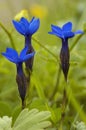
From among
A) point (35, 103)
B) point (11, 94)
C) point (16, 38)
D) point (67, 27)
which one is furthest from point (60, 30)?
point (11, 94)

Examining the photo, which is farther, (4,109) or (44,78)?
(44,78)

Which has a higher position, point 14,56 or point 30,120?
point 14,56

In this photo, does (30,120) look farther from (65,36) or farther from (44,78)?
(44,78)

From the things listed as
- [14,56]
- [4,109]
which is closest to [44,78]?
[4,109]

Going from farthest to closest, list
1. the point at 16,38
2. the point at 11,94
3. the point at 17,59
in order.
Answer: the point at 11,94, the point at 16,38, the point at 17,59

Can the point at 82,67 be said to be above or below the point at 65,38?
below

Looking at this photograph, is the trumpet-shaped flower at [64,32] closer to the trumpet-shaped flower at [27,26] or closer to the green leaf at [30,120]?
the trumpet-shaped flower at [27,26]

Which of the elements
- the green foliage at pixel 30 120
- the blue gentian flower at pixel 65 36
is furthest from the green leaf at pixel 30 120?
the blue gentian flower at pixel 65 36

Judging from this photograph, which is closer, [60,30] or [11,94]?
[60,30]

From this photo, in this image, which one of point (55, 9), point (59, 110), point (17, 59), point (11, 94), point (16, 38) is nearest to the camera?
point (17, 59)

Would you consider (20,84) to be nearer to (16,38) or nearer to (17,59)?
(17,59)

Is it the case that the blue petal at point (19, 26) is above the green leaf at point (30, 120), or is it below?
above
